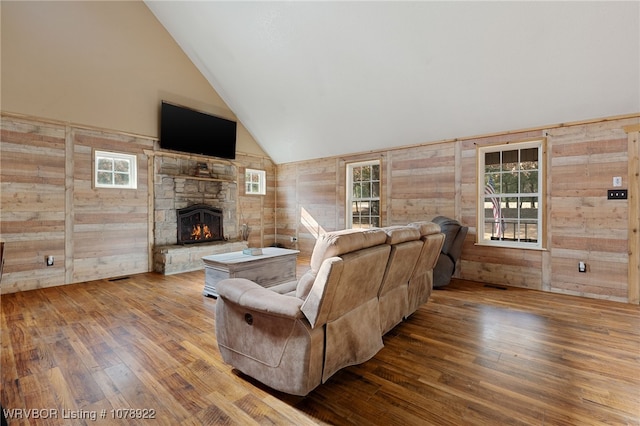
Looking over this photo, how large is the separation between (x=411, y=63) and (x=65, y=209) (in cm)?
564

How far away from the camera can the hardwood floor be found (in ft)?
5.73

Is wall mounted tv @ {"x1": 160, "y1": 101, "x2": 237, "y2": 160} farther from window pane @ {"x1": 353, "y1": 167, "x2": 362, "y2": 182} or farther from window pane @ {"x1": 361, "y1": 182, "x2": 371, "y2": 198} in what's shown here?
window pane @ {"x1": 361, "y1": 182, "x2": 371, "y2": 198}

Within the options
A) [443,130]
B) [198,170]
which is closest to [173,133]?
[198,170]

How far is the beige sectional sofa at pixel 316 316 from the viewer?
1.79m

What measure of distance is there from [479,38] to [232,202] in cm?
548

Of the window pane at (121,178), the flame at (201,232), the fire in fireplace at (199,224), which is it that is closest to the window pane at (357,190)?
the fire in fireplace at (199,224)

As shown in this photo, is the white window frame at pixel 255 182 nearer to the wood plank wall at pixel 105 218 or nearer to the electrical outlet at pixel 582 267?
the wood plank wall at pixel 105 218

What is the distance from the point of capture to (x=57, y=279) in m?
4.52

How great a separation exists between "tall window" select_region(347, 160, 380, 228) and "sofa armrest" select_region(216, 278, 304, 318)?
4.45 m

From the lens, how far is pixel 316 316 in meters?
1.75

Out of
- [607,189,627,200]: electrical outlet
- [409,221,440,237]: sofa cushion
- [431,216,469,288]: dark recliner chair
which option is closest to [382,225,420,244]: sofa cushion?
[409,221,440,237]: sofa cushion

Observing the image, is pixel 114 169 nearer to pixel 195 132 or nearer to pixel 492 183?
pixel 195 132

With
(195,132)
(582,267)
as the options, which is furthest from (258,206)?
(582,267)

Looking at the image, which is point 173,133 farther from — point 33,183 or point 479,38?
point 479,38
